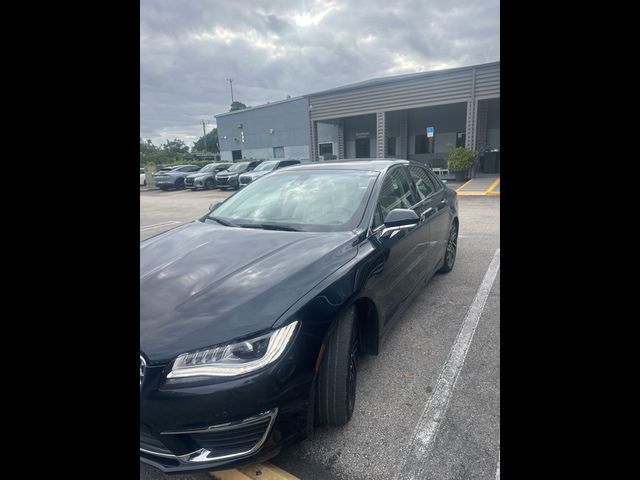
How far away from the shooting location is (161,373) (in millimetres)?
1547

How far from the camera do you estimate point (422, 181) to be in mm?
4152

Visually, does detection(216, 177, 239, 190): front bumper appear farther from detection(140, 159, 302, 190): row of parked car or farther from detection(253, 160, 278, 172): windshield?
detection(253, 160, 278, 172): windshield

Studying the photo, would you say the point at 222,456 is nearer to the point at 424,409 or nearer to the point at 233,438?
the point at 233,438

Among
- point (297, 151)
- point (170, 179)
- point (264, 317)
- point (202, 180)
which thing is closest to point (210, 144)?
point (297, 151)

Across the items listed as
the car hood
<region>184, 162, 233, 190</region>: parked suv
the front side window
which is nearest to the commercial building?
<region>184, 162, 233, 190</region>: parked suv

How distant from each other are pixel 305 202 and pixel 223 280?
125 cm

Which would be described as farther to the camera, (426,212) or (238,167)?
(238,167)

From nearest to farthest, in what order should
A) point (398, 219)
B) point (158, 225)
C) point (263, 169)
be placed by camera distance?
point (398, 219) < point (158, 225) < point (263, 169)

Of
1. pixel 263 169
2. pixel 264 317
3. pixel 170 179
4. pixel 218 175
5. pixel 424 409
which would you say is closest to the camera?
pixel 264 317

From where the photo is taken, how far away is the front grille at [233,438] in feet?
5.16

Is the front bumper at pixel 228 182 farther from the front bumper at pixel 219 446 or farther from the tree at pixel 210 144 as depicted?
the tree at pixel 210 144
